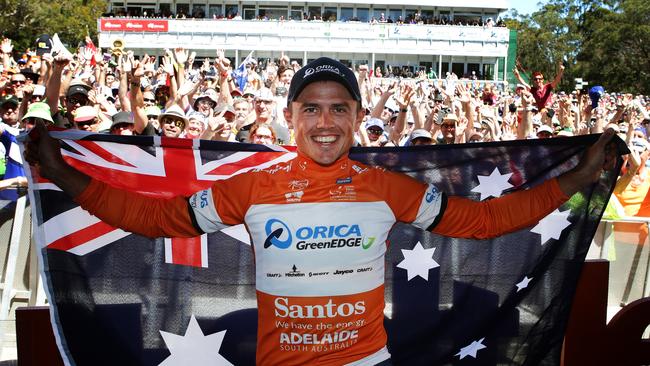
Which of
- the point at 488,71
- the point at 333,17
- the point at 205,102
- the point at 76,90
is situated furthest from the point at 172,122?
the point at 488,71

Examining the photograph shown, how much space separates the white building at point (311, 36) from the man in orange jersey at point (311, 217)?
5838cm

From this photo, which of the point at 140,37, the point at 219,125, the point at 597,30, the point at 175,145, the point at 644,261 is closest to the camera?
the point at 175,145

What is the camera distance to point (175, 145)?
3.96 m

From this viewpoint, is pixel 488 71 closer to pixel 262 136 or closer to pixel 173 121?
pixel 173 121

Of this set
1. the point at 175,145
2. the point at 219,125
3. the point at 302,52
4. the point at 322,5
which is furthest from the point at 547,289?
the point at 322,5

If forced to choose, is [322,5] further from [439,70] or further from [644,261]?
[644,261]

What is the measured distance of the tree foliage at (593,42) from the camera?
6456cm

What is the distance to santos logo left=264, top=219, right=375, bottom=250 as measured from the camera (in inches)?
121

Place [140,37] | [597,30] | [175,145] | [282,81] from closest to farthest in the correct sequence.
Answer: [175,145]
[282,81]
[140,37]
[597,30]

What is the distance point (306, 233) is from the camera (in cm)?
306

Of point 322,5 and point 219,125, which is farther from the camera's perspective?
point 322,5

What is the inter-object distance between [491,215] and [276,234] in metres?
1.02

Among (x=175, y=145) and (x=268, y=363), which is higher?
(x=175, y=145)

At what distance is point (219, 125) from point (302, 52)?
187 ft
